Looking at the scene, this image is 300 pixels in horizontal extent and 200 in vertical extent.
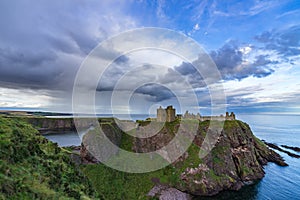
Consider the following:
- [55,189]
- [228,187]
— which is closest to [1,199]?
[55,189]

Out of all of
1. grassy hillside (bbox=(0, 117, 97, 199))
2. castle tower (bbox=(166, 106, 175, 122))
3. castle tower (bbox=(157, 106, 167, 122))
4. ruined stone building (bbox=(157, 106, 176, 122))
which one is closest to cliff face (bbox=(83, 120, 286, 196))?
castle tower (bbox=(166, 106, 175, 122))

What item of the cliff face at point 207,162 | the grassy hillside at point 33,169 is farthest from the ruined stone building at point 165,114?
the grassy hillside at point 33,169

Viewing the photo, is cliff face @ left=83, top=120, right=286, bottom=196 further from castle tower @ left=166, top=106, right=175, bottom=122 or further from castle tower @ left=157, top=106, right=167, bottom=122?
castle tower @ left=157, top=106, right=167, bottom=122

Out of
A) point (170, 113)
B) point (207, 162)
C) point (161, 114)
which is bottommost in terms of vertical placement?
point (207, 162)

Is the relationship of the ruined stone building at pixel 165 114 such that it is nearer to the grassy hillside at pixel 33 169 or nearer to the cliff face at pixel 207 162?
the cliff face at pixel 207 162

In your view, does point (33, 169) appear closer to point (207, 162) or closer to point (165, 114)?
point (207, 162)

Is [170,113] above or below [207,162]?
above

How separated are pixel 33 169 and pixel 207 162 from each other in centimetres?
5978

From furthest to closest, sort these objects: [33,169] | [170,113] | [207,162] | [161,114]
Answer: [161,114] → [170,113] → [207,162] → [33,169]

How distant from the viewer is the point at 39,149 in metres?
24.3

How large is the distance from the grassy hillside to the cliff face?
36.9 m

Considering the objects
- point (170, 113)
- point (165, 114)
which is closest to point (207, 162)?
point (170, 113)

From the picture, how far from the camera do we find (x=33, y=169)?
66.3ft

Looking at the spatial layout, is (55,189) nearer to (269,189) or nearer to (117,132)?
(117,132)
